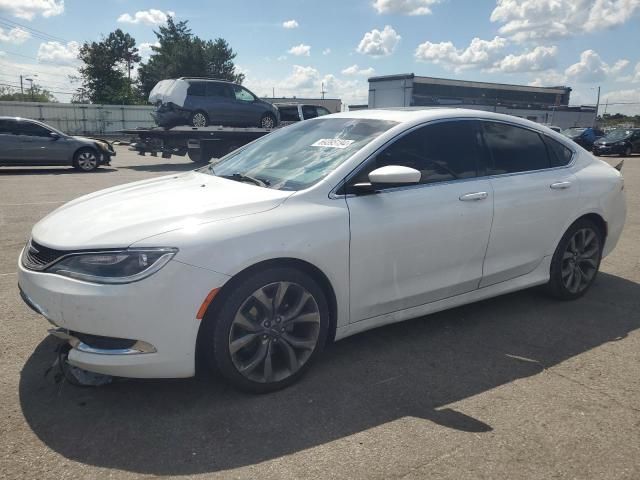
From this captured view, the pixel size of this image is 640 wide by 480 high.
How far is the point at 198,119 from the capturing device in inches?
661

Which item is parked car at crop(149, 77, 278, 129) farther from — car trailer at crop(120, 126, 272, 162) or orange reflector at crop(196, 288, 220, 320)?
orange reflector at crop(196, 288, 220, 320)

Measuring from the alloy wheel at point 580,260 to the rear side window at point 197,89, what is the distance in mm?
14222

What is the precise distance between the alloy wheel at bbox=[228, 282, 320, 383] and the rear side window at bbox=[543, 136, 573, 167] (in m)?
2.64

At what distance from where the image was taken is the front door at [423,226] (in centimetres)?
327

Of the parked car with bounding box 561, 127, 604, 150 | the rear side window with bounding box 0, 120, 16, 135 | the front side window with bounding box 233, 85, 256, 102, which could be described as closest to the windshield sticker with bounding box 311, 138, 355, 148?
the rear side window with bounding box 0, 120, 16, 135

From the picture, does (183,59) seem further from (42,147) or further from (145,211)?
(145,211)

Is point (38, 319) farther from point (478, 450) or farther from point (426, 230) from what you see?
point (478, 450)

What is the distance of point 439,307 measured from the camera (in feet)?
12.2

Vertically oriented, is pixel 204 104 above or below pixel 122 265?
above

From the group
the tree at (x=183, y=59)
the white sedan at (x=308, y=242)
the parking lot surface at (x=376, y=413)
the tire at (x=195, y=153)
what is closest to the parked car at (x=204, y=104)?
the tire at (x=195, y=153)

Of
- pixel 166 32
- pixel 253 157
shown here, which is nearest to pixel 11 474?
pixel 253 157

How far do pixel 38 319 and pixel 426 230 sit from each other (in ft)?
9.54

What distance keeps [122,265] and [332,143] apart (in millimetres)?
1681


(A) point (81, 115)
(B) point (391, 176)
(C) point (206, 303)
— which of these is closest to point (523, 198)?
(B) point (391, 176)
